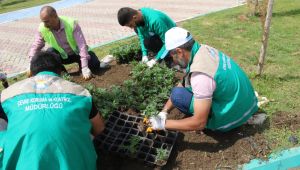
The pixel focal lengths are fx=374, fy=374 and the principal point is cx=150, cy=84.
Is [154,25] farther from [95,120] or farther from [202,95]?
[95,120]

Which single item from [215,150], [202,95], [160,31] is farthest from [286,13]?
[202,95]

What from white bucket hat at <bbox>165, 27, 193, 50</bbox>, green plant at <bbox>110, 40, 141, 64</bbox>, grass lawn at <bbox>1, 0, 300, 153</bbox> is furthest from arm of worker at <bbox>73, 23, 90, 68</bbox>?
white bucket hat at <bbox>165, 27, 193, 50</bbox>

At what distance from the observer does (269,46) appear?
6.57 meters

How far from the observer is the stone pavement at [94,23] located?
312 inches

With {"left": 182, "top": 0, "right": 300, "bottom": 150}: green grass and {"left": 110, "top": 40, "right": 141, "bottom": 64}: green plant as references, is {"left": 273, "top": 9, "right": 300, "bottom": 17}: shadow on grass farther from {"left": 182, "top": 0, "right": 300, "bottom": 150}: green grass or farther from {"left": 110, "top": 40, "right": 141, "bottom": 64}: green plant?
{"left": 110, "top": 40, "right": 141, "bottom": 64}: green plant

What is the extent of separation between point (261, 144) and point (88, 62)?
2.97 m

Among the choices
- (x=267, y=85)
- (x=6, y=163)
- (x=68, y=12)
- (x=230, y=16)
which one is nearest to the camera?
(x=6, y=163)

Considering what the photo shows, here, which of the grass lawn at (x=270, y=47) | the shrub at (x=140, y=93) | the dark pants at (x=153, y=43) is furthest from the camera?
the dark pants at (x=153, y=43)

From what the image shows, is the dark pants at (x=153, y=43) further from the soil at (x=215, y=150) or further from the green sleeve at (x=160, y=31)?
the soil at (x=215, y=150)

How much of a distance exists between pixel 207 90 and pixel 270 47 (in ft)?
12.5

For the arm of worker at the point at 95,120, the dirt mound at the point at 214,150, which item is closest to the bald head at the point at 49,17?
the dirt mound at the point at 214,150

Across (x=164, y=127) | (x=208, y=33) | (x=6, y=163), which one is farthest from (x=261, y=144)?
(x=208, y=33)

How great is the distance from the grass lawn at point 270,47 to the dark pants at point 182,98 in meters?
0.90

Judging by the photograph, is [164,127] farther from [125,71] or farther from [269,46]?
[269,46]
